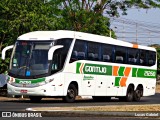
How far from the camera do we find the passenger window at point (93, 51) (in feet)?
96.5

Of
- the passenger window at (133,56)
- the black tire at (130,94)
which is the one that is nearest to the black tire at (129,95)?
the black tire at (130,94)

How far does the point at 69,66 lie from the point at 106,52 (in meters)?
3.67

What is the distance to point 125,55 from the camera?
32.9 metres

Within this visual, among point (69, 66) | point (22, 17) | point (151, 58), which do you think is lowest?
point (69, 66)

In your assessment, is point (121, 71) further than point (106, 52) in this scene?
Yes

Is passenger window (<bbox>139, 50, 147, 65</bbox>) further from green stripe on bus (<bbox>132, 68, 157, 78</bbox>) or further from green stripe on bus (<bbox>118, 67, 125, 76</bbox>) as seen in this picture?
green stripe on bus (<bbox>118, 67, 125, 76</bbox>)

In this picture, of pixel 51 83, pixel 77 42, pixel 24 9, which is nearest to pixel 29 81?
pixel 51 83

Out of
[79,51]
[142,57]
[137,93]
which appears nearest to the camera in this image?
[79,51]

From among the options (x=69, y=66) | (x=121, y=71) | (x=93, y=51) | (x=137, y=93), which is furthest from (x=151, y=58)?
(x=69, y=66)

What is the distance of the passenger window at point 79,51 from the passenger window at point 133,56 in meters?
5.10

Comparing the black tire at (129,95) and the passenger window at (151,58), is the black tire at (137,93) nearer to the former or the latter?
the black tire at (129,95)

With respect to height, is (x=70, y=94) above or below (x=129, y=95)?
above

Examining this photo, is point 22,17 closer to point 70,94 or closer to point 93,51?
point 93,51

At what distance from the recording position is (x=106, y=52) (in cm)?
3089
